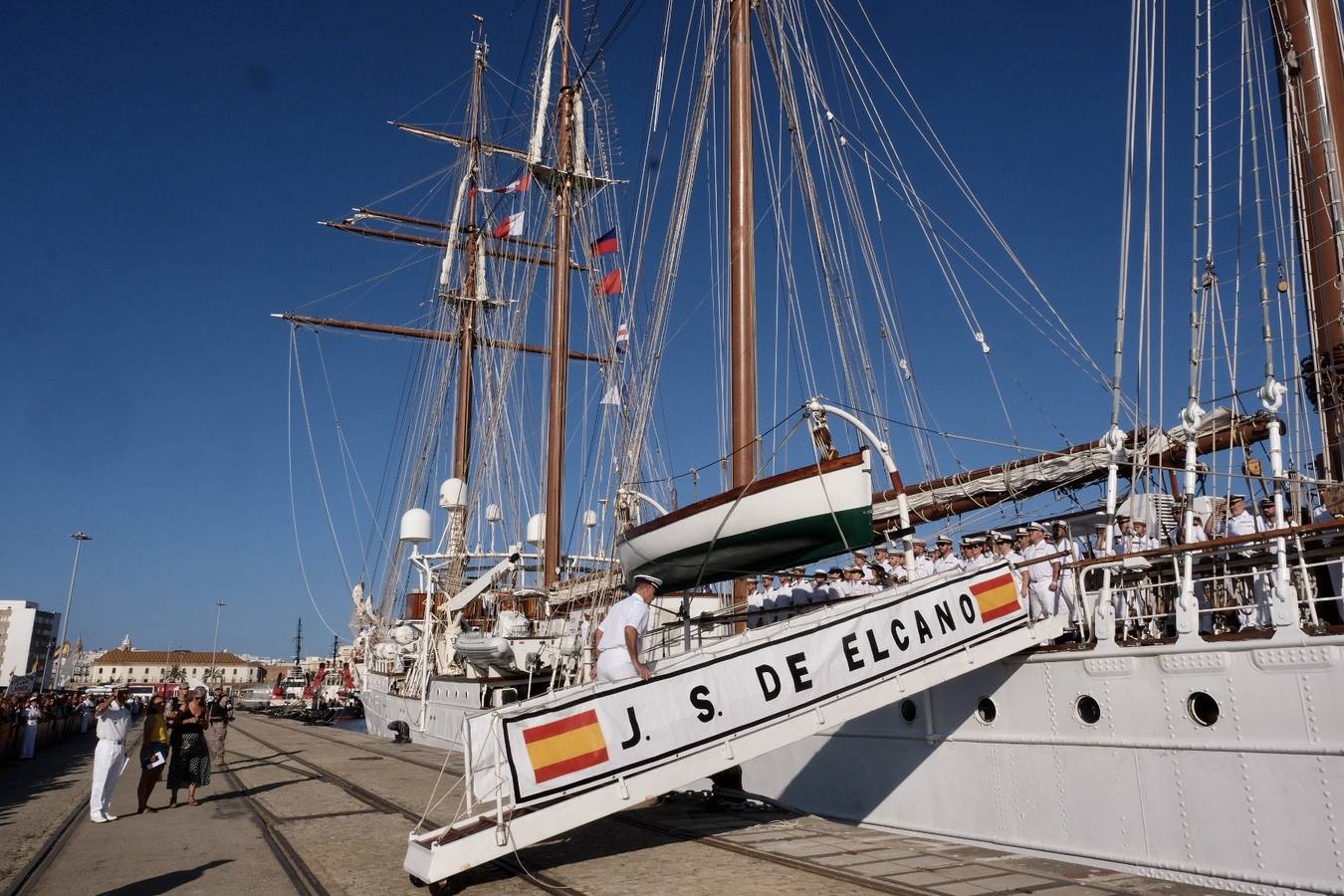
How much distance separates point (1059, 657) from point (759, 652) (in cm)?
325

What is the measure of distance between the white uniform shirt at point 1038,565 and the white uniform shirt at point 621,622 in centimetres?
490

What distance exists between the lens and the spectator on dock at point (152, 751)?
11844 mm

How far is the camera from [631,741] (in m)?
7.49

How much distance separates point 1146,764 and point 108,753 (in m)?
12.0

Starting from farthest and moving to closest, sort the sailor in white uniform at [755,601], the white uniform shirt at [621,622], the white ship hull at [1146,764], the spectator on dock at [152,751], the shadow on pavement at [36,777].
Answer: the sailor in white uniform at [755,601] < the shadow on pavement at [36,777] < the spectator on dock at [152,751] < the white uniform shirt at [621,622] < the white ship hull at [1146,764]

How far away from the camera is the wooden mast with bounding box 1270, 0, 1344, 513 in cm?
1016

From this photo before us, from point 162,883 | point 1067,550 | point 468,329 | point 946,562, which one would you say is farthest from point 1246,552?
point 468,329

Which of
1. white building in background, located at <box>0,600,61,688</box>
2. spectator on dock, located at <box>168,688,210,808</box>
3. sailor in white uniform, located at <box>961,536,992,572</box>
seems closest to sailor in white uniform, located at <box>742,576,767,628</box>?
sailor in white uniform, located at <box>961,536,992,572</box>

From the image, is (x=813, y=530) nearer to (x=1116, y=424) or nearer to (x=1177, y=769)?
(x=1116, y=424)

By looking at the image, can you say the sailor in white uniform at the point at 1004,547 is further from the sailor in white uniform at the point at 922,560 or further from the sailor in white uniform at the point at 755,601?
the sailor in white uniform at the point at 755,601

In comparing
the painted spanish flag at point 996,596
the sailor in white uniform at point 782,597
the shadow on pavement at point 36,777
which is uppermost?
the sailor in white uniform at point 782,597

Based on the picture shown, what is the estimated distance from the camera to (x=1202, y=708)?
25.7 feet

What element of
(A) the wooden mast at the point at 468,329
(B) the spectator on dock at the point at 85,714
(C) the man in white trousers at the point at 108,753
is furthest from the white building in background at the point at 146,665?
(C) the man in white trousers at the point at 108,753

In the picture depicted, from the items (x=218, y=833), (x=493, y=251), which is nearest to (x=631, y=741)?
(x=218, y=833)
